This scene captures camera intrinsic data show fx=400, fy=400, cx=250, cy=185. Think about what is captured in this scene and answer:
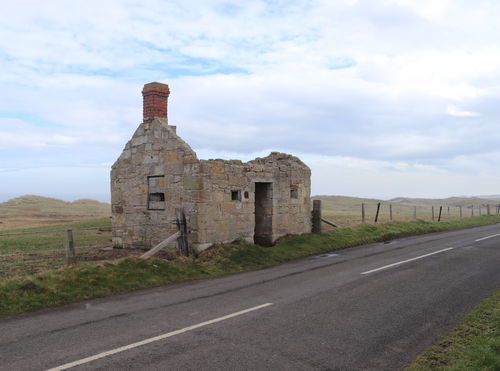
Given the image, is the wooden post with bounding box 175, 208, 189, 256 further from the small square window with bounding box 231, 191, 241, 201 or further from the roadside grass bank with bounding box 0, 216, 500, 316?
the small square window with bounding box 231, 191, 241, 201

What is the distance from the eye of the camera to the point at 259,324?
6.72 metres

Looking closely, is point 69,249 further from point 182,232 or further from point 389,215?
point 389,215

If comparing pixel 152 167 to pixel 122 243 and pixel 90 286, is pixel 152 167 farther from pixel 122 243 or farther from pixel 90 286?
pixel 90 286

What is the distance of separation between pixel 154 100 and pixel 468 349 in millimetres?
12062

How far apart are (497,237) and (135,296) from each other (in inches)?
735

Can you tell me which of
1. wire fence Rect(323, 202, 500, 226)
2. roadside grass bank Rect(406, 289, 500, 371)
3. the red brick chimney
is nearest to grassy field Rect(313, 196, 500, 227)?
wire fence Rect(323, 202, 500, 226)

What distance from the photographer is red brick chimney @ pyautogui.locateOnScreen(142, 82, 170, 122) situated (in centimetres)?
1405

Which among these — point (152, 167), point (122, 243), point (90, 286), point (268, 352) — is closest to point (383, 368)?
point (268, 352)

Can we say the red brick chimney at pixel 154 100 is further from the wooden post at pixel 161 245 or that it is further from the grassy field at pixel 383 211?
the grassy field at pixel 383 211

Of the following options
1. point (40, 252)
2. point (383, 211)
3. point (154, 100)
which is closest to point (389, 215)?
point (383, 211)

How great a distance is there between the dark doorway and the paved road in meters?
4.65

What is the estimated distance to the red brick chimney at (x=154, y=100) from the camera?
46.1 feet

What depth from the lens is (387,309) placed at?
7578 mm

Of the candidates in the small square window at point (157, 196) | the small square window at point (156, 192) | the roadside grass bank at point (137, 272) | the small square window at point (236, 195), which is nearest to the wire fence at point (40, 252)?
the roadside grass bank at point (137, 272)
